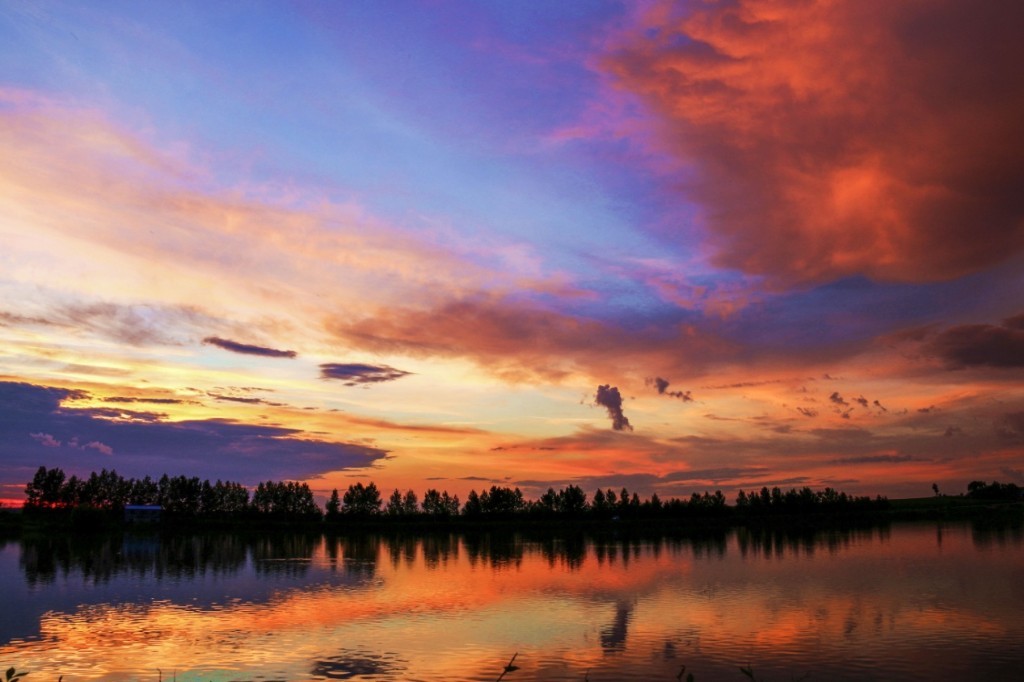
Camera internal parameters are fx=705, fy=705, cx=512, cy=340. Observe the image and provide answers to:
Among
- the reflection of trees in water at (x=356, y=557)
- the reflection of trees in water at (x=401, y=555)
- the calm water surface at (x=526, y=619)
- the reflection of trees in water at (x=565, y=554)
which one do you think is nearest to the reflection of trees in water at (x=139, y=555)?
the calm water surface at (x=526, y=619)

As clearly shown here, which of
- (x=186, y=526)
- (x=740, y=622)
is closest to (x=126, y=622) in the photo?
(x=740, y=622)

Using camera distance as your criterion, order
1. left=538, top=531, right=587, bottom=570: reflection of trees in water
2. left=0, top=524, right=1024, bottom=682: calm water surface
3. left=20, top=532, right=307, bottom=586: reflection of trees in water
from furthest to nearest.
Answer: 1. left=538, top=531, right=587, bottom=570: reflection of trees in water
2. left=20, top=532, right=307, bottom=586: reflection of trees in water
3. left=0, top=524, right=1024, bottom=682: calm water surface

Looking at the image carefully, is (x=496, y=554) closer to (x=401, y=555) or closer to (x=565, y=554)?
(x=565, y=554)

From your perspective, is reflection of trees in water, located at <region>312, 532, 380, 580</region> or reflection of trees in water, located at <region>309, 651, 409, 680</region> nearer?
reflection of trees in water, located at <region>309, 651, 409, 680</region>

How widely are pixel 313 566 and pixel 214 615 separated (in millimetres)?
40692

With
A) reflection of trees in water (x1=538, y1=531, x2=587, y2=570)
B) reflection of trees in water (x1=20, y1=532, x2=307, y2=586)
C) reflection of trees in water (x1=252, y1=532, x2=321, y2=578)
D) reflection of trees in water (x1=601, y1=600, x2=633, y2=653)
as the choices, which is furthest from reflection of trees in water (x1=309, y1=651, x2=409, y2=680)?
reflection of trees in water (x1=538, y1=531, x2=587, y2=570)

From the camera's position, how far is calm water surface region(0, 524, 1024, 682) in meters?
36.7

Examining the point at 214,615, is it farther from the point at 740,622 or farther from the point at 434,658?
the point at 740,622

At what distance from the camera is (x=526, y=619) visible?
169 ft

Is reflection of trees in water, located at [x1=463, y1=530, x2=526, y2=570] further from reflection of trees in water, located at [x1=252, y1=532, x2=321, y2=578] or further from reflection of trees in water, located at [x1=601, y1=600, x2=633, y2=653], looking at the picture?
reflection of trees in water, located at [x1=601, y1=600, x2=633, y2=653]

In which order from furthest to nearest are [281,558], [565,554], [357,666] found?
1. [565,554]
2. [281,558]
3. [357,666]

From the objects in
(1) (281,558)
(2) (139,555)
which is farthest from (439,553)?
(2) (139,555)

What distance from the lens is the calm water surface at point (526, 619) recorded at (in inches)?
1443

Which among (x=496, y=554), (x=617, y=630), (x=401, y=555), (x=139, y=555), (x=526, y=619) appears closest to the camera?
(x=617, y=630)
